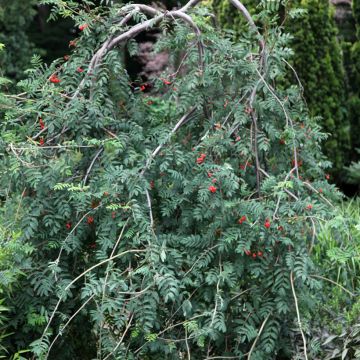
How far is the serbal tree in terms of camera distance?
10.0ft

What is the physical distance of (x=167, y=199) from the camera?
3322 mm

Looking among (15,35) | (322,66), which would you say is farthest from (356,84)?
(15,35)

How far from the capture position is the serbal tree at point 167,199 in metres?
3.05

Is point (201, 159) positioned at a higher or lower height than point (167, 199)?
higher

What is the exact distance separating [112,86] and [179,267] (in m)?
0.97

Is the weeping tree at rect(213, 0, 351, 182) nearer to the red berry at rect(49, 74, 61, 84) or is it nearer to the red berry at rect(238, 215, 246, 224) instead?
the red berry at rect(49, 74, 61, 84)

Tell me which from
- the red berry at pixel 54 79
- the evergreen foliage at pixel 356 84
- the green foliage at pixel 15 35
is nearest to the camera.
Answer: the red berry at pixel 54 79

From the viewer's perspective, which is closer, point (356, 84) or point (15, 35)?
point (356, 84)

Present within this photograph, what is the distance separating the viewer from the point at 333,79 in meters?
6.58

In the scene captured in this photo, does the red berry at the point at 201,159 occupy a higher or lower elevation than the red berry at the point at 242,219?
higher

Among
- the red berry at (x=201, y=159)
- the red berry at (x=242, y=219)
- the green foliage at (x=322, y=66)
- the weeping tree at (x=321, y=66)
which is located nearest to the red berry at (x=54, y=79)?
the red berry at (x=201, y=159)

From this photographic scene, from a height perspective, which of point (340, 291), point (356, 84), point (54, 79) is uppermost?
point (54, 79)

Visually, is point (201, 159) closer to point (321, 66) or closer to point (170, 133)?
point (170, 133)

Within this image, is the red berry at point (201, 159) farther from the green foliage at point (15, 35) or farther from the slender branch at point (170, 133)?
the green foliage at point (15, 35)
